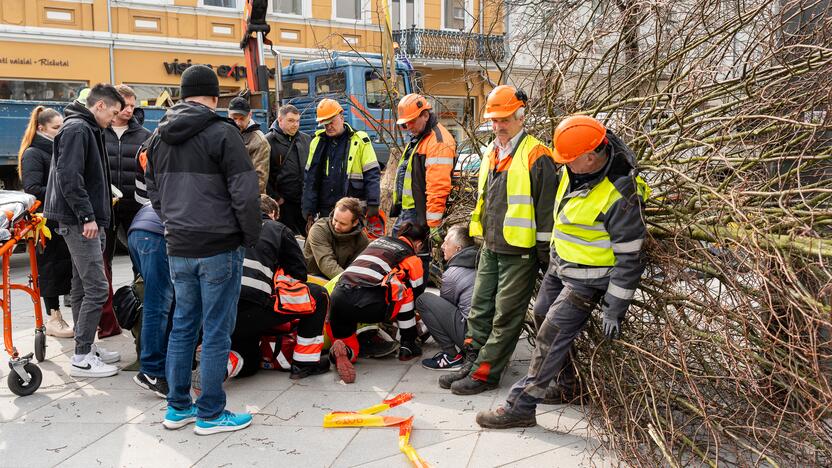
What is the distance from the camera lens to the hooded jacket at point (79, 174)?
16.3 feet

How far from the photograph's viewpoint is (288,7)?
21891 millimetres

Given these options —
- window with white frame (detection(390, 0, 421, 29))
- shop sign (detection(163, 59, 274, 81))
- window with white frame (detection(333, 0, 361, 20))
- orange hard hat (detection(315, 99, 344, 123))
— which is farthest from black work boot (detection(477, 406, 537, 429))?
window with white frame (detection(390, 0, 421, 29))

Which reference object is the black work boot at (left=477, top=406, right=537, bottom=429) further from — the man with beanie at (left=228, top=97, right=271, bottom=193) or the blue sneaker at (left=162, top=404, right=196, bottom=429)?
the man with beanie at (left=228, top=97, right=271, bottom=193)

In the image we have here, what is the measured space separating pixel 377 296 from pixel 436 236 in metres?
1.12

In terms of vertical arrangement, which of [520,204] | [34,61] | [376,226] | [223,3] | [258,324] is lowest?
[258,324]

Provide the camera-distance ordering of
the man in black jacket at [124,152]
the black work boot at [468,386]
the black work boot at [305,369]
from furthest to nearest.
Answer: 1. the man in black jacket at [124,152]
2. the black work boot at [305,369]
3. the black work boot at [468,386]

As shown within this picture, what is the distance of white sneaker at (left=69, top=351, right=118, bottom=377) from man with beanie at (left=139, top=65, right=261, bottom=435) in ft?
4.13

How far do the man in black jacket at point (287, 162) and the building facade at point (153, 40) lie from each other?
9.14m

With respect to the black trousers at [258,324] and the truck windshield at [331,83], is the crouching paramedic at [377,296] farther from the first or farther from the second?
the truck windshield at [331,83]

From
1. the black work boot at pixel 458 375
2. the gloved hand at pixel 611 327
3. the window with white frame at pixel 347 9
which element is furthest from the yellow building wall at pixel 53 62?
the gloved hand at pixel 611 327

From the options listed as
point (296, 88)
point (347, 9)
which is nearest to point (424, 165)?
point (296, 88)

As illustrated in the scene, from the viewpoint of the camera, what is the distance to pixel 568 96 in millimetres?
5262

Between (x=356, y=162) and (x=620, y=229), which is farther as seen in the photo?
(x=356, y=162)

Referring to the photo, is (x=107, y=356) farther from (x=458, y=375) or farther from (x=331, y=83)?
(x=331, y=83)
